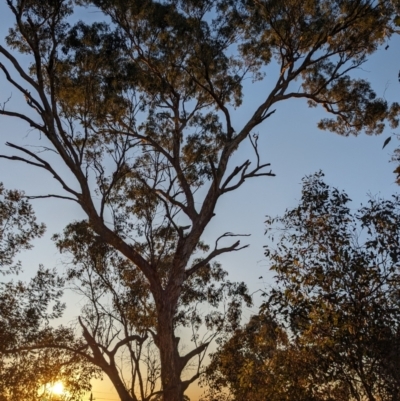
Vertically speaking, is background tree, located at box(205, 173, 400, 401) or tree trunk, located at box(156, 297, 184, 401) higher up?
tree trunk, located at box(156, 297, 184, 401)

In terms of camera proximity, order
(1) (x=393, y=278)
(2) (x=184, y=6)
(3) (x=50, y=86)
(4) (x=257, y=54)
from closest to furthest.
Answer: (1) (x=393, y=278) → (3) (x=50, y=86) → (2) (x=184, y=6) → (4) (x=257, y=54)

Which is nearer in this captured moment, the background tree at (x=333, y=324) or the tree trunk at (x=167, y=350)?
the background tree at (x=333, y=324)

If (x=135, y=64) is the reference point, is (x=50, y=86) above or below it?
below

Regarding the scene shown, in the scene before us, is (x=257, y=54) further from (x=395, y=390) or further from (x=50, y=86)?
(x=395, y=390)

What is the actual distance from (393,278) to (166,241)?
30.6ft

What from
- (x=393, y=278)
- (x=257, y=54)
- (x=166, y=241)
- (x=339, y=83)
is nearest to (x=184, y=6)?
(x=257, y=54)

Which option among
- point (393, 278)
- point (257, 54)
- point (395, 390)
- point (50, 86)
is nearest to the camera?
point (395, 390)

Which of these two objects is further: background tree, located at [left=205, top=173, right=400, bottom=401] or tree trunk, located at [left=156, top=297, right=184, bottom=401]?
tree trunk, located at [left=156, top=297, right=184, bottom=401]

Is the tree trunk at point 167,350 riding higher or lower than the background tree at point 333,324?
higher

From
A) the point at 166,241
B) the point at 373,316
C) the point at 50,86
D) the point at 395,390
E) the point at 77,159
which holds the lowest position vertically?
the point at 395,390

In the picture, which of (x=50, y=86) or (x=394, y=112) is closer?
(x=50, y=86)

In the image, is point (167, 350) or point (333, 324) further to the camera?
point (167, 350)

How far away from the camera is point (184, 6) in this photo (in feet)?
47.7

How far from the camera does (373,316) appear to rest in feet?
18.7
